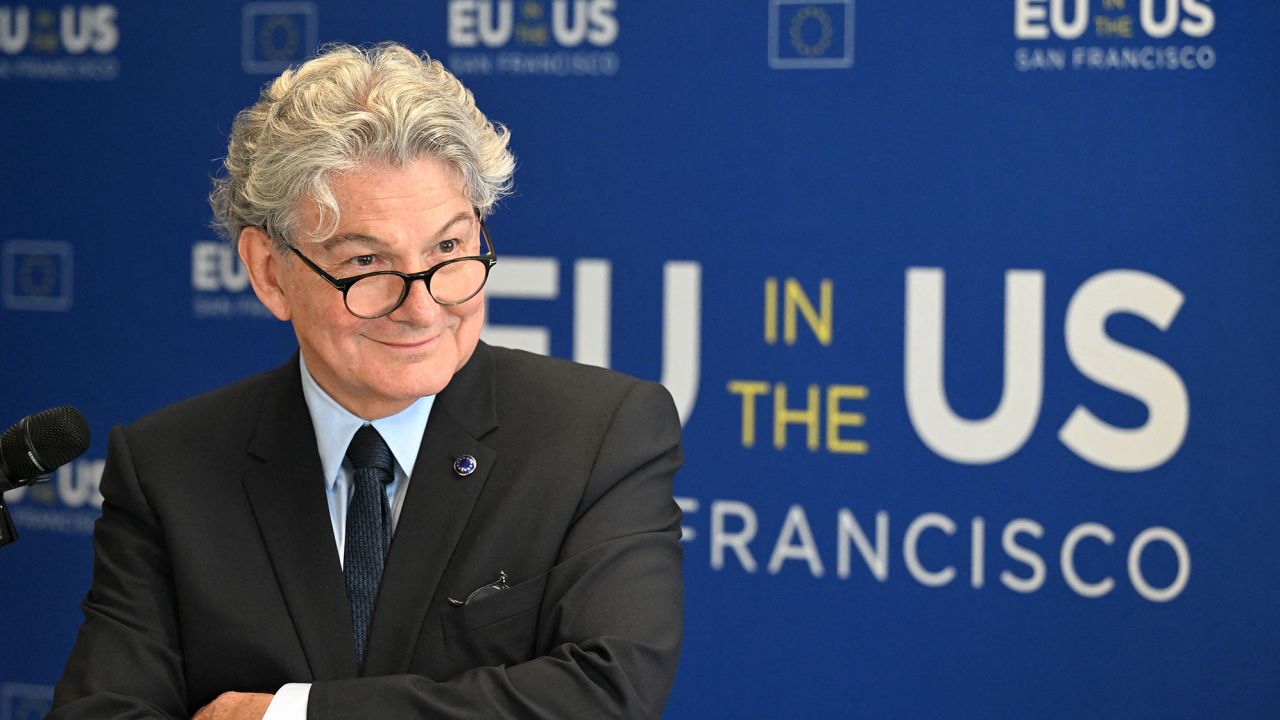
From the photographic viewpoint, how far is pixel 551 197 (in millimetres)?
3379

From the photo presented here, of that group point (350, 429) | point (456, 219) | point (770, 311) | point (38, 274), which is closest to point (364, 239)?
point (456, 219)

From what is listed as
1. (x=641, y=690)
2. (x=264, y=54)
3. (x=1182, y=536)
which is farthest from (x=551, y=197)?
(x=641, y=690)

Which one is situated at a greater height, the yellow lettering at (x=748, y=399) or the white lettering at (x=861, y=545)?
the yellow lettering at (x=748, y=399)

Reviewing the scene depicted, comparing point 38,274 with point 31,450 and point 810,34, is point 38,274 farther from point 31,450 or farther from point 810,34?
point 31,450

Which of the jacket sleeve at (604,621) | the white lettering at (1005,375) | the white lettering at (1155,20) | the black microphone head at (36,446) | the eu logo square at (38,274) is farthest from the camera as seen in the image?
the eu logo square at (38,274)

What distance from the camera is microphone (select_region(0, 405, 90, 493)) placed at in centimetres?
156

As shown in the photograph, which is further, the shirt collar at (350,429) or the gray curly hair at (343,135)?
the shirt collar at (350,429)

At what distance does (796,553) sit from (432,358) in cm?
155

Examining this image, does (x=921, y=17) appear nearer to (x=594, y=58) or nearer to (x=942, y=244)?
(x=942, y=244)

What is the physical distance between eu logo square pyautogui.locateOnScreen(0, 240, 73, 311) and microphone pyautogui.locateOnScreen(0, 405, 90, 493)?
2.35 m

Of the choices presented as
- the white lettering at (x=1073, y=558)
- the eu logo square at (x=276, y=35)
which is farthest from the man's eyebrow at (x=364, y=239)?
the eu logo square at (x=276, y=35)

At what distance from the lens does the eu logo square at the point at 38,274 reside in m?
3.77

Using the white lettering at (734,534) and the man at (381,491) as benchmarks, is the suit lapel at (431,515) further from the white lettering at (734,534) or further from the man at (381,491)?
the white lettering at (734,534)

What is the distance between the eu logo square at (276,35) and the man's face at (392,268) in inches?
71.2
